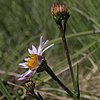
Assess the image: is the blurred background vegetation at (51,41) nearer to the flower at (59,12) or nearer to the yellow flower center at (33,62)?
the yellow flower center at (33,62)

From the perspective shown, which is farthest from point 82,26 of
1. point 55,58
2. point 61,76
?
point 55,58

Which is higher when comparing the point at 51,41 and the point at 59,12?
the point at 59,12

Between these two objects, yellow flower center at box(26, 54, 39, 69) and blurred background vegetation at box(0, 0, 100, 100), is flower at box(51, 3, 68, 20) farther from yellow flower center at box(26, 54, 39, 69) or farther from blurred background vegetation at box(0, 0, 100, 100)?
blurred background vegetation at box(0, 0, 100, 100)

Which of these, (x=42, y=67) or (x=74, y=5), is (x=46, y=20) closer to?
(x=74, y=5)

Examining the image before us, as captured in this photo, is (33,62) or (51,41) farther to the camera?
(51,41)

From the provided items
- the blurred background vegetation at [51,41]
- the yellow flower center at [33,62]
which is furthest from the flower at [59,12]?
the blurred background vegetation at [51,41]

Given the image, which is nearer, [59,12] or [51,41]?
[59,12]

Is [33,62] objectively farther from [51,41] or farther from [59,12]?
[51,41]

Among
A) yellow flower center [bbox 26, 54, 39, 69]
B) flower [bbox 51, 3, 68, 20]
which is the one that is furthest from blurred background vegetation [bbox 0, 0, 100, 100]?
flower [bbox 51, 3, 68, 20]

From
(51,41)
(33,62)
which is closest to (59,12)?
(33,62)
